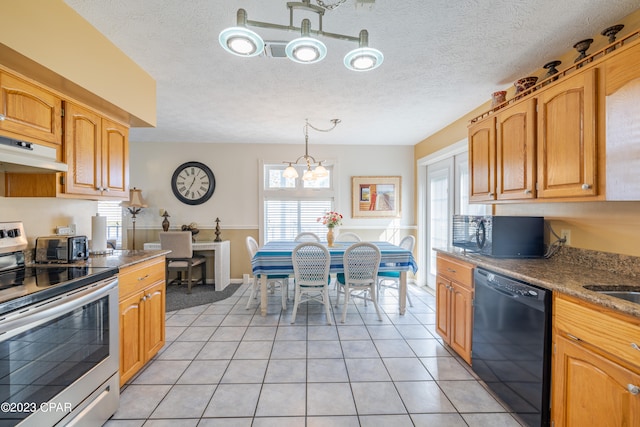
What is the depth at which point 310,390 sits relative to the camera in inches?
76.1

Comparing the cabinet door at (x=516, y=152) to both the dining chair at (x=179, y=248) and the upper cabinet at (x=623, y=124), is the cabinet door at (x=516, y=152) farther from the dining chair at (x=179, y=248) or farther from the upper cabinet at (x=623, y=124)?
the dining chair at (x=179, y=248)

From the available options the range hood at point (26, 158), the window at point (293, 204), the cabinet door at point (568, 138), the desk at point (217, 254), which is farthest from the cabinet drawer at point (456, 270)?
the desk at point (217, 254)

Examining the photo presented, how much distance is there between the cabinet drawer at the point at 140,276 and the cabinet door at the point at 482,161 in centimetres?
→ 290

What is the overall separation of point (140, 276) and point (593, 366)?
271 cm

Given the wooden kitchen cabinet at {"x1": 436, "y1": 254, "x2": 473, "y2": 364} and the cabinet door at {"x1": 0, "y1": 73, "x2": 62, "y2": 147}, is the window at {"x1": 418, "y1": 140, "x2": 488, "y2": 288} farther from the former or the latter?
the cabinet door at {"x1": 0, "y1": 73, "x2": 62, "y2": 147}

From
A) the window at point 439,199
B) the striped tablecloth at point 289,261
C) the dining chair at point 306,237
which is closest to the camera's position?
the striped tablecloth at point 289,261

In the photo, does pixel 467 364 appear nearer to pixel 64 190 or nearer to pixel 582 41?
Answer: pixel 582 41

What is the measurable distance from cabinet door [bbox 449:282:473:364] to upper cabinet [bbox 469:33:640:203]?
0.84 m

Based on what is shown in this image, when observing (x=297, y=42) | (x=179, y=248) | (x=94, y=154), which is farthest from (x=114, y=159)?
(x=179, y=248)

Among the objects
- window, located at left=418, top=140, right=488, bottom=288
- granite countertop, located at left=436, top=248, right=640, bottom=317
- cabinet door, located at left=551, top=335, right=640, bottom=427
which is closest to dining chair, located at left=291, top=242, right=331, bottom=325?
granite countertop, located at left=436, top=248, right=640, bottom=317

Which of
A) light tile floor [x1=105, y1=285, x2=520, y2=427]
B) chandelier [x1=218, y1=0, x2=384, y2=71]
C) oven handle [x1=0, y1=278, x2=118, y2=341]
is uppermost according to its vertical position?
chandelier [x1=218, y1=0, x2=384, y2=71]

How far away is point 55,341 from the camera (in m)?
1.34

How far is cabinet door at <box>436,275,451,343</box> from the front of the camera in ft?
8.08

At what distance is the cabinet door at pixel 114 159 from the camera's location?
2.17 m
